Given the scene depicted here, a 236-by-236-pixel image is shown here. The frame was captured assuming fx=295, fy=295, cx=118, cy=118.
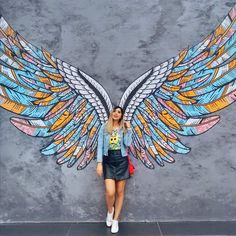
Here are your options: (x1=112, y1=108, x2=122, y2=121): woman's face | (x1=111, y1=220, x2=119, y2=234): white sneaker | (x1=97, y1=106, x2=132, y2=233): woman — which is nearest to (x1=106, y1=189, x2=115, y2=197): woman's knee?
(x1=97, y1=106, x2=132, y2=233): woman

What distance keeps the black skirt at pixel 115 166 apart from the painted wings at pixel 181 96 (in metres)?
0.36

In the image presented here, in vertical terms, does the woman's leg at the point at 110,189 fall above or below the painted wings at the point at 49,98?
below

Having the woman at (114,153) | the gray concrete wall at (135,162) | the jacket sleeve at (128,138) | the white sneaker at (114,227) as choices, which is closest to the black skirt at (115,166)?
the woman at (114,153)

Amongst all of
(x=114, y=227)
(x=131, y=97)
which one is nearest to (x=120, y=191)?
(x=114, y=227)

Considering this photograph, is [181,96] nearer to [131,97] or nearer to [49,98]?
[131,97]

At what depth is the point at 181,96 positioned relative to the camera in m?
4.16

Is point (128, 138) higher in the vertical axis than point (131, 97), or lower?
lower

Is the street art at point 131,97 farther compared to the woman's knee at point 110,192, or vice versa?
the street art at point 131,97

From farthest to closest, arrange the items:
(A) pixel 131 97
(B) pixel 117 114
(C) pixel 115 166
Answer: (A) pixel 131 97
(C) pixel 115 166
(B) pixel 117 114

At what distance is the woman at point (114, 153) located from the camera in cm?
381

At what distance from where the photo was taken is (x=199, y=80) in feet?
13.6

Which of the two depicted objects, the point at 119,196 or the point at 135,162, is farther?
the point at 135,162

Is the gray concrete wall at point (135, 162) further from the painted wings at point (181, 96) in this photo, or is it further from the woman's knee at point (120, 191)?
the woman's knee at point (120, 191)

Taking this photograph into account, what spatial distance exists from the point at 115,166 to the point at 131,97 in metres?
0.99
